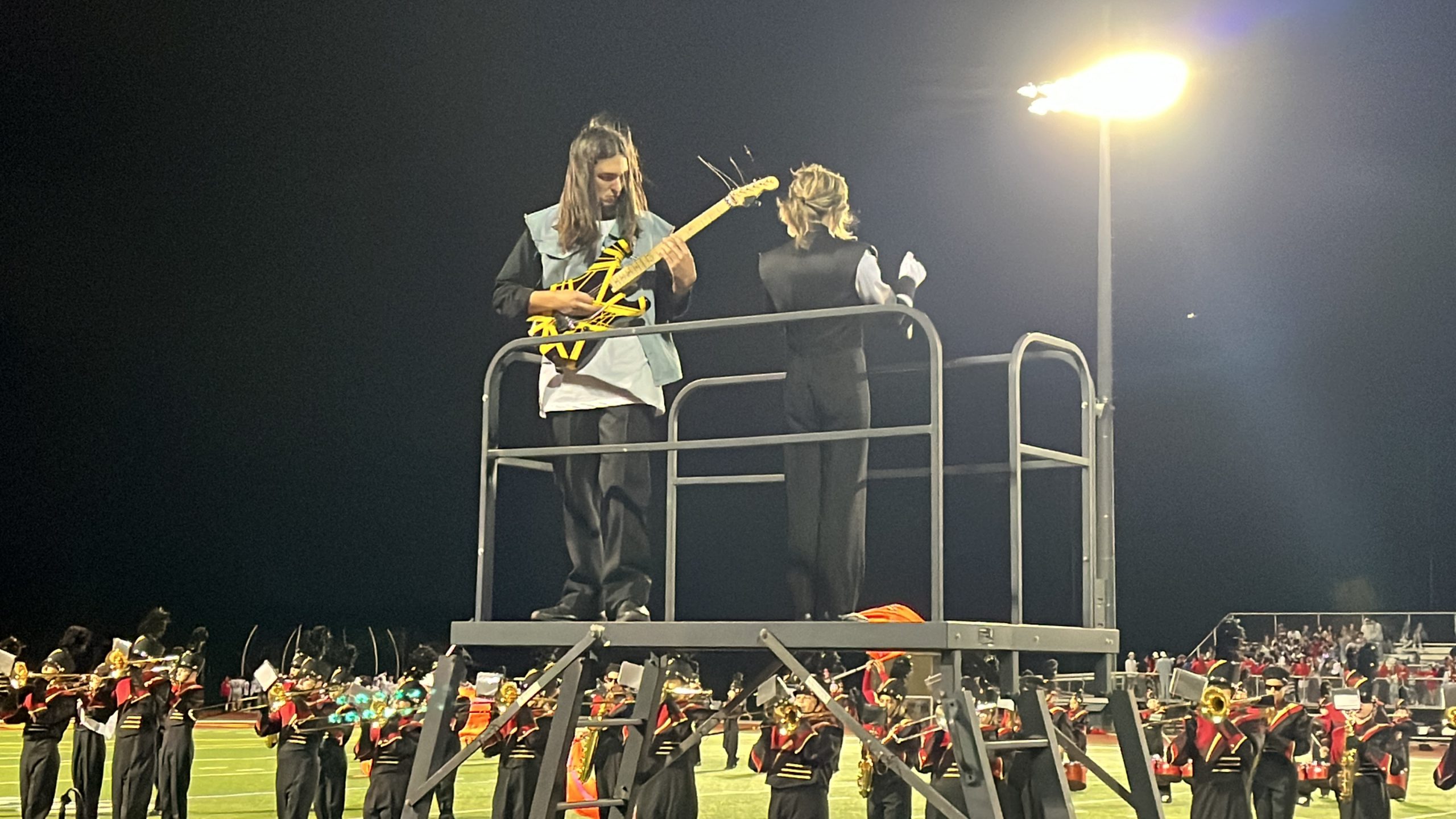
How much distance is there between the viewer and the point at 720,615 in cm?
2181

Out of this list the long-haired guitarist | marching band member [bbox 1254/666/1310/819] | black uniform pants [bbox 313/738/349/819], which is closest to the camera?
the long-haired guitarist

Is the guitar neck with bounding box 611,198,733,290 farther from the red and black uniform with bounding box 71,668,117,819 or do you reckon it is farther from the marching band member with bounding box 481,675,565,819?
the red and black uniform with bounding box 71,668,117,819

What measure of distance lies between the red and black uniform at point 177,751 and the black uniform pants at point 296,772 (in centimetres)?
93

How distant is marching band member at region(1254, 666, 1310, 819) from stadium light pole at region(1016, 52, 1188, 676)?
1.15 m

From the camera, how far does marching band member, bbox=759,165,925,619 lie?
5.32 metres

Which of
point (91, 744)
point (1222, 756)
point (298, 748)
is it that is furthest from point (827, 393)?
point (91, 744)

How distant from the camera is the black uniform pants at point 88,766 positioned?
12594 millimetres

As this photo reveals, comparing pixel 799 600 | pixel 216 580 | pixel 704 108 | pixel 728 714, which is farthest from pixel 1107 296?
pixel 216 580

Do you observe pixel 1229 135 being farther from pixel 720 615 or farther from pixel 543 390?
pixel 543 390

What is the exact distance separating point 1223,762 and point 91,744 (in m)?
8.58

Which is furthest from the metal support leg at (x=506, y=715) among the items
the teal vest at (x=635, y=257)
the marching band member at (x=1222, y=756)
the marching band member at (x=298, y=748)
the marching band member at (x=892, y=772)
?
the marching band member at (x=298, y=748)

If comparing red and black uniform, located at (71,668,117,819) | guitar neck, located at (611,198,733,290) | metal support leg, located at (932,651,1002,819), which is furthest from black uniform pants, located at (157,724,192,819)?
metal support leg, located at (932,651,1002,819)

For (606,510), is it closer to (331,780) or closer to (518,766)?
(518,766)

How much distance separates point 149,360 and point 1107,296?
13.4m
